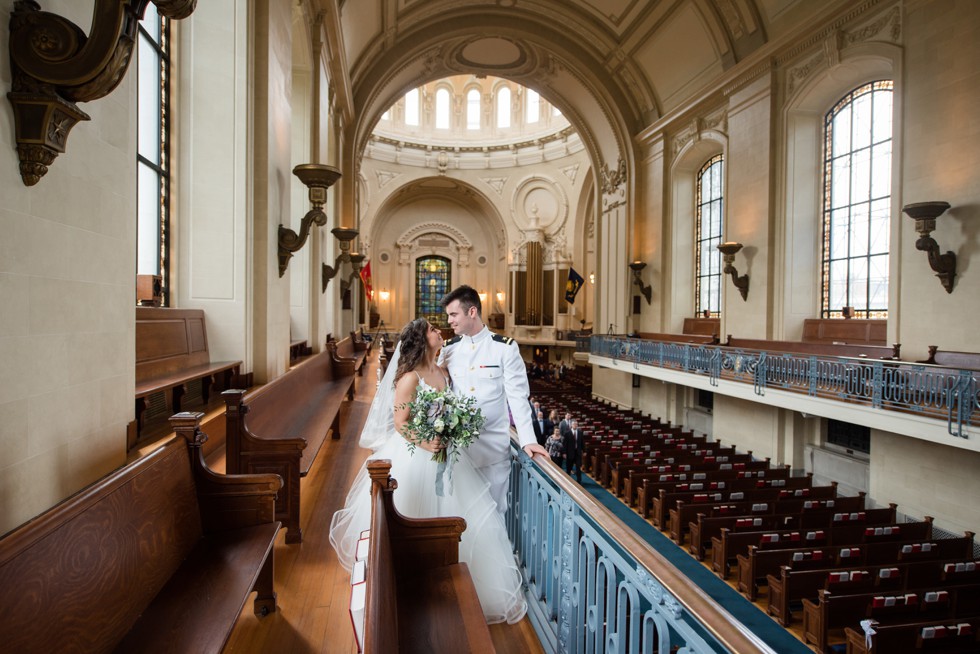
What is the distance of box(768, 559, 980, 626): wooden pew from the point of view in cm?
552

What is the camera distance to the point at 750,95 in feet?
43.3

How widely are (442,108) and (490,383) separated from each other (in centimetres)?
2988

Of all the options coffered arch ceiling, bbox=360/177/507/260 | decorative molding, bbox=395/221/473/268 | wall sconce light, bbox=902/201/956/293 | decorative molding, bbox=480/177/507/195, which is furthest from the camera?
decorative molding, bbox=395/221/473/268

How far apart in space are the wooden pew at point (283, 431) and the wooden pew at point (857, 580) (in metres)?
5.07

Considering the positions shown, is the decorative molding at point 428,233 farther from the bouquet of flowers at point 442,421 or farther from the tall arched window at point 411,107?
the bouquet of flowers at point 442,421

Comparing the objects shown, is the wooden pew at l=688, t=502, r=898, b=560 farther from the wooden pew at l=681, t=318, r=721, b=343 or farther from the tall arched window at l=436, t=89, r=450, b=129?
the tall arched window at l=436, t=89, r=450, b=129

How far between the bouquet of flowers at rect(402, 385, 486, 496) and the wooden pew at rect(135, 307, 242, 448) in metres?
2.18

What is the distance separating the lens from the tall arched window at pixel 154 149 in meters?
5.22

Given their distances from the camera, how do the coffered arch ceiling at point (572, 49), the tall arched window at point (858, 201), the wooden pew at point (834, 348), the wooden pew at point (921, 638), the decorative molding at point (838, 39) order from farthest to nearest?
the coffered arch ceiling at point (572, 49), the tall arched window at point (858, 201), the decorative molding at point (838, 39), the wooden pew at point (834, 348), the wooden pew at point (921, 638)

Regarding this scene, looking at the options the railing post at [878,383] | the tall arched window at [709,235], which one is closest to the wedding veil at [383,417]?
the railing post at [878,383]

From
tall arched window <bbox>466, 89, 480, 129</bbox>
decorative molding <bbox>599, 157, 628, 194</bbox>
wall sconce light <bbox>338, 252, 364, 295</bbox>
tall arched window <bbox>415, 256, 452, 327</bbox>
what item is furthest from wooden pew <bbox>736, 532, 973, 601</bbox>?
tall arched window <bbox>415, 256, 452, 327</bbox>

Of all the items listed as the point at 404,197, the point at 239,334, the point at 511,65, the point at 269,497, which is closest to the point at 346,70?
the point at 511,65

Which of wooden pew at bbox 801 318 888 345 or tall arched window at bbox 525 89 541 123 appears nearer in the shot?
wooden pew at bbox 801 318 888 345

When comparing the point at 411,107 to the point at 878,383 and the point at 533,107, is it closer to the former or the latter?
the point at 533,107
